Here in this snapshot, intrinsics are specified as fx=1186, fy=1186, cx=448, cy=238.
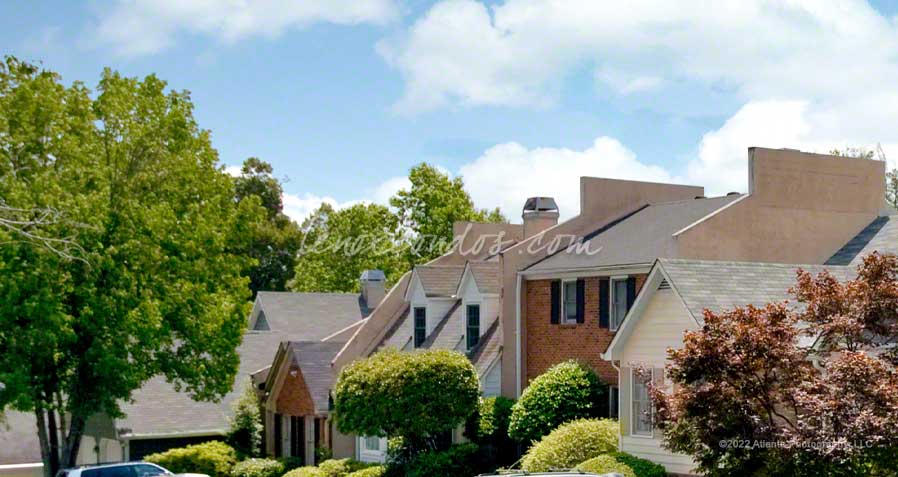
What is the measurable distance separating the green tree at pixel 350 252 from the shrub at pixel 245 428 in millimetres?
26897

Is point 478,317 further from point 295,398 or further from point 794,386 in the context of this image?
point 794,386

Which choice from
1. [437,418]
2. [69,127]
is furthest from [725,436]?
[69,127]

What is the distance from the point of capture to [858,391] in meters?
22.0

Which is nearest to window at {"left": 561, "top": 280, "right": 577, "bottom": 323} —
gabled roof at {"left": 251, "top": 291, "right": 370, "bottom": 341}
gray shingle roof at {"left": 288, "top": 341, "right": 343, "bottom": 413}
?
gray shingle roof at {"left": 288, "top": 341, "right": 343, "bottom": 413}

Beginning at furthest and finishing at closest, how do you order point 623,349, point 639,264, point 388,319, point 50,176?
point 388,319 < point 50,176 < point 639,264 < point 623,349

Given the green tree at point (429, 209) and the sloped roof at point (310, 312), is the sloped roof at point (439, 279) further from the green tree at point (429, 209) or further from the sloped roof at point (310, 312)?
the green tree at point (429, 209)

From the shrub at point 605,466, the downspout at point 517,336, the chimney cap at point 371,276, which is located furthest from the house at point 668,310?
the chimney cap at point 371,276

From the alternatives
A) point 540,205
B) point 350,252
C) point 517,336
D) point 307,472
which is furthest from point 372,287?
point 517,336

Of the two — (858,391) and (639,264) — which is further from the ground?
(639,264)

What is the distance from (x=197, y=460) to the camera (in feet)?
143

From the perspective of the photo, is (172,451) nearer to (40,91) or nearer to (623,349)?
(40,91)

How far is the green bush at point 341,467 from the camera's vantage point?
40375mm

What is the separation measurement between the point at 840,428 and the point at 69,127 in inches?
1024

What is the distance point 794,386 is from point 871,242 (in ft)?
48.8
